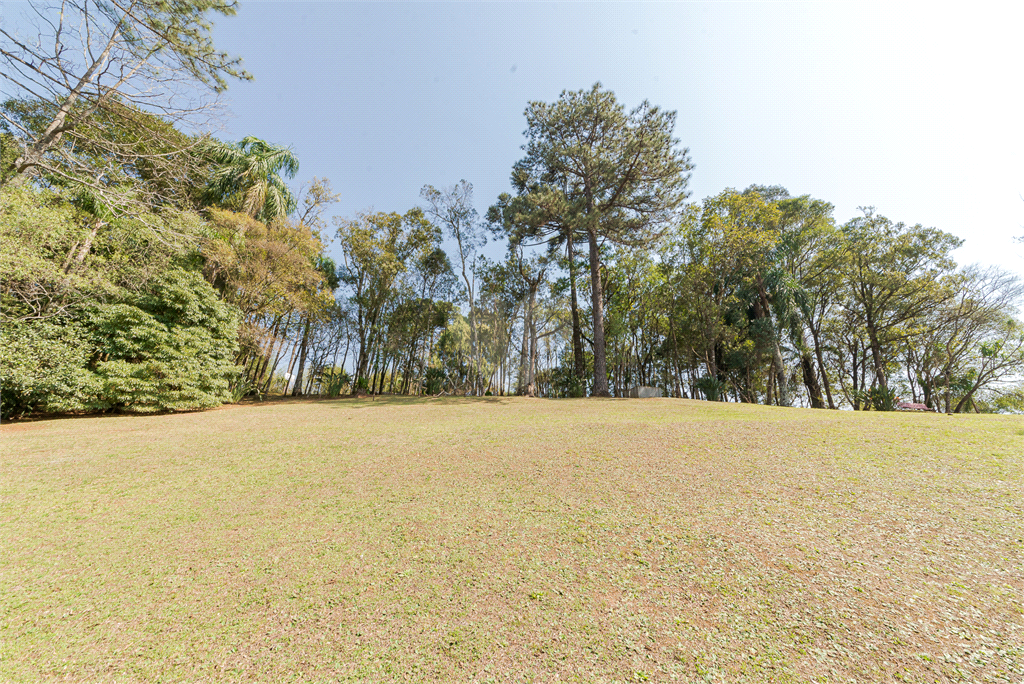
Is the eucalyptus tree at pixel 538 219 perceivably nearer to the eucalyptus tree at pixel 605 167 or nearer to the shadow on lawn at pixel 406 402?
the eucalyptus tree at pixel 605 167

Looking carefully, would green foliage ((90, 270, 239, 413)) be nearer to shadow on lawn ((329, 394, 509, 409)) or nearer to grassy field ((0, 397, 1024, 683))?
shadow on lawn ((329, 394, 509, 409))

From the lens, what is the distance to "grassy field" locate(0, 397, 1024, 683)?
1823mm

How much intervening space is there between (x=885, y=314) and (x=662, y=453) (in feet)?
75.6

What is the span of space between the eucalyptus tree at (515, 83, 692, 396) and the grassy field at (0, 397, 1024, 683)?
35.0ft

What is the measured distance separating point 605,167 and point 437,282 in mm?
11235

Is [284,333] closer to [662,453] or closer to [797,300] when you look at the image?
[662,453]

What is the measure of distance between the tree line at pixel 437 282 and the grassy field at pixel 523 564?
16.4 feet

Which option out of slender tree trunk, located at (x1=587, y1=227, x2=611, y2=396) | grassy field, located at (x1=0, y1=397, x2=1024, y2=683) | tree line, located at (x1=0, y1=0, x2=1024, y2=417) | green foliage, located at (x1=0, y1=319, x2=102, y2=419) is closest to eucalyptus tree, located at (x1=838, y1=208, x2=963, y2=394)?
tree line, located at (x1=0, y1=0, x2=1024, y2=417)

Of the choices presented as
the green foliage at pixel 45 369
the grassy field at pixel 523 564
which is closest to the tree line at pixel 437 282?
the green foliage at pixel 45 369

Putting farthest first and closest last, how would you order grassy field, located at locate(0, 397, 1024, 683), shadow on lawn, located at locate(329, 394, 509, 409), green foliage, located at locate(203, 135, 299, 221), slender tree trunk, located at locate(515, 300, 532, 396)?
slender tree trunk, located at locate(515, 300, 532, 396) → green foliage, located at locate(203, 135, 299, 221) → shadow on lawn, located at locate(329, 394, 509, 409) → grassy field, located at locate(0, 397, 1024, 683)

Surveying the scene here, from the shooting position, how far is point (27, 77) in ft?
16.0

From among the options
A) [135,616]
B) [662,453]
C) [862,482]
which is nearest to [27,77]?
[135,616]

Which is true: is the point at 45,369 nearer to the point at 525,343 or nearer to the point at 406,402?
the point at 406,402

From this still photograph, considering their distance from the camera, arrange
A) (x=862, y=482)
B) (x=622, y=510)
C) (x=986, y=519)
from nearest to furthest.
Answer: (x=986, y=519) → (x=622, y=510) → (x=862, y=482)
